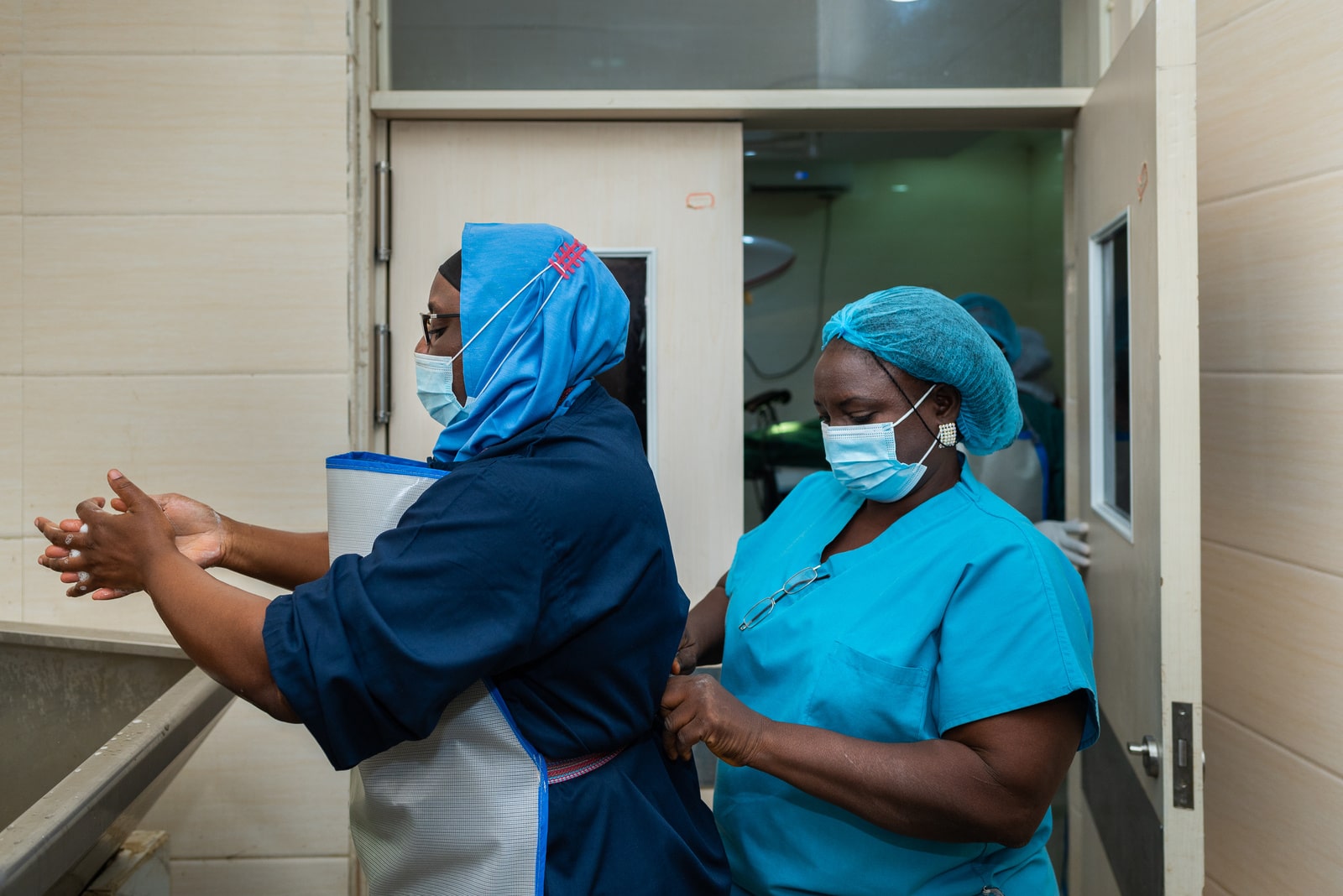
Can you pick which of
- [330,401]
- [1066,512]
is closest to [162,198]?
[330,401]

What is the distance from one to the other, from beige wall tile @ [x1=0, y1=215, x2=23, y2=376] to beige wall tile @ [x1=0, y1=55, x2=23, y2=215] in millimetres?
32

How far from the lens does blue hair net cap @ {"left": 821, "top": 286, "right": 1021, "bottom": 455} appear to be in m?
1.17

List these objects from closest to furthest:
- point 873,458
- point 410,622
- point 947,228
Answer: point 410,622 → point 873,458 → point 947,228

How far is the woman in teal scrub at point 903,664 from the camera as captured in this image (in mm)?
1037

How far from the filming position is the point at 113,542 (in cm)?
97

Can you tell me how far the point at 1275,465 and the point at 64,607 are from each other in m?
2.29

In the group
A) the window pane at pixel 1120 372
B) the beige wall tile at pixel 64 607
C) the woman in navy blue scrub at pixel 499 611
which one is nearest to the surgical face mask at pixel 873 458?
the woman in navy blue scrub at pixel 499 611

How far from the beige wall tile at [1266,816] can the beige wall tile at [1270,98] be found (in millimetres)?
971

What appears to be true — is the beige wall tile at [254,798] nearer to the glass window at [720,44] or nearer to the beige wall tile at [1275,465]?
the glass window at [720,44]

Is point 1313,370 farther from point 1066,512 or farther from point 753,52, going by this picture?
point 753,52

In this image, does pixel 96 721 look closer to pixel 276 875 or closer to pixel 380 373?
pixel 276 875

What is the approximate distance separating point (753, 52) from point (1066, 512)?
48.3 inches

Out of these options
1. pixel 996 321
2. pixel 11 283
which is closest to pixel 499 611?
pixel 11 283

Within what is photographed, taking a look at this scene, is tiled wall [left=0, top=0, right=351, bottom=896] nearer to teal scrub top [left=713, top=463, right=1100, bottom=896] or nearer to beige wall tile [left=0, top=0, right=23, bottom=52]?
beige wall tile [left=0, top=0, right=23, bottom=52]
